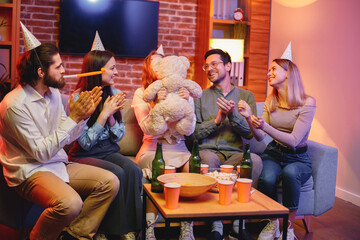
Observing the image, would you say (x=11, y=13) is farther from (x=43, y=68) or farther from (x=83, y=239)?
(x=83, y=239)

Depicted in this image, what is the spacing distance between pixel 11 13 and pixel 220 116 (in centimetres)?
245

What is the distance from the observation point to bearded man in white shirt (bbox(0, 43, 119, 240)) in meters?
1.76

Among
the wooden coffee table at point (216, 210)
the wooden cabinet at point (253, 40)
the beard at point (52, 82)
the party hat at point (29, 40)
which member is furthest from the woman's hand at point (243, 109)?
the wooden cabinet at point (253, 40)

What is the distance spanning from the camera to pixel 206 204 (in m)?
1.66

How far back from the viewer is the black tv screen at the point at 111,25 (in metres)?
4.33

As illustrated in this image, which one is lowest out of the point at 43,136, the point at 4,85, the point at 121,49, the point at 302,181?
the point at 302,181

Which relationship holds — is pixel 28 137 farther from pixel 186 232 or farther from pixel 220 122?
pixel 220 122

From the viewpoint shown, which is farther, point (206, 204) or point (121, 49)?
point (121, 49)

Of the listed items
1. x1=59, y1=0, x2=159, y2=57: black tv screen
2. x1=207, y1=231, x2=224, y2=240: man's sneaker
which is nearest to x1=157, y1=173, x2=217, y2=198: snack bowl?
x1=207, y1=231, x2=224, y2=240: man's sneaker

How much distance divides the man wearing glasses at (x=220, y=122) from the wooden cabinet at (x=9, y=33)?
188cm

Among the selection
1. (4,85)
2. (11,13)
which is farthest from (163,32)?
(4,85)

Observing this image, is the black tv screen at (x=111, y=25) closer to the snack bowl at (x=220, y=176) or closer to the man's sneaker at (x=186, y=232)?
the man's sneaker at (x=186, y=232)

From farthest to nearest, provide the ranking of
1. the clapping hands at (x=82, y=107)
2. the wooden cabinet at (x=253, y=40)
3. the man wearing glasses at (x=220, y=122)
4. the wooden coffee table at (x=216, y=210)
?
the wooden cabinet at (x=253, y=40), the man wearing glasses at (x=220, y=122), the clapping hands at (x=82, y=107), the wooden coffee table at (x=216, y=210)

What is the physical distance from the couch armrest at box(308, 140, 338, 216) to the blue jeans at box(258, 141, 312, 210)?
0.08 meters
